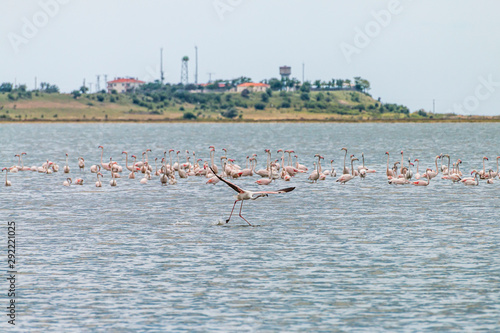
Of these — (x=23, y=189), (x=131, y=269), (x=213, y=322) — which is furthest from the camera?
(x=23, y=189)

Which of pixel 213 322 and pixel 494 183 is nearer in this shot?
pixel 213 322

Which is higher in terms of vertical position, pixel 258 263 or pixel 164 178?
pixel 164 178

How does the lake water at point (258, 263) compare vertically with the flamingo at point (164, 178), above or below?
below

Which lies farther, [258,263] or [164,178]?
[164,178]

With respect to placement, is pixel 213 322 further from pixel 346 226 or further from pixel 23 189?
pixel 23 189

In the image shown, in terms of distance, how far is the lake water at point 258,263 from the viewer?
18406mm

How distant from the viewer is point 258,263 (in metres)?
23.6

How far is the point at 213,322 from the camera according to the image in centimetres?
1800

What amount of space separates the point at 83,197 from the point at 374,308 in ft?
76.2

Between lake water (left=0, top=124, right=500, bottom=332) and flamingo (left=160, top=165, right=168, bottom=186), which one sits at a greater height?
flamingo (left=160, top=165, right=168, bottom=186)

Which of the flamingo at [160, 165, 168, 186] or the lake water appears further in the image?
the flamingo at [160, 165, 168, 186]

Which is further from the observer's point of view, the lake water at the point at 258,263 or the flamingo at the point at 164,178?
the flamingo at the point at 164,178

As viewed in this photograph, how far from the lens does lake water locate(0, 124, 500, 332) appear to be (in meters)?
18.4

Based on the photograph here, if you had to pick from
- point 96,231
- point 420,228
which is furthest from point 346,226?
point 96,231
